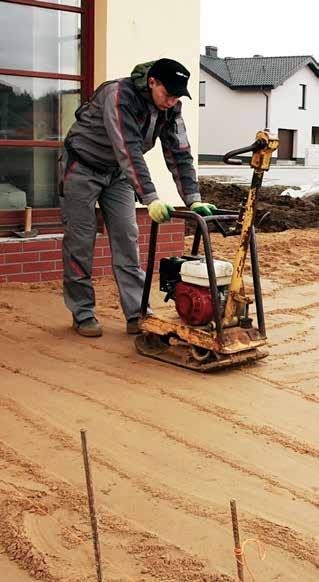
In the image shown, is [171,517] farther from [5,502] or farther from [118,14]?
[118,14]

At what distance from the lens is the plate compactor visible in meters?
4.95

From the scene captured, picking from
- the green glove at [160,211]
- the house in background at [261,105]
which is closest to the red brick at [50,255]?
the green glove at [160,211]

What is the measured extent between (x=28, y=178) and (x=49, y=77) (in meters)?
0.92

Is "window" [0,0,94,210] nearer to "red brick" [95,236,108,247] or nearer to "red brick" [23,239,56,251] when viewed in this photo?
"red brick" [23,239,56,251]

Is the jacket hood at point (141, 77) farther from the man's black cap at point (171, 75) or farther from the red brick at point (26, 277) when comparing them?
the red brick at point (26, 277)

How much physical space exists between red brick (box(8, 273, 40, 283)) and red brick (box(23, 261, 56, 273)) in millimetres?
36

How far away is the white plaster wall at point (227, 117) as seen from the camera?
50.6 m

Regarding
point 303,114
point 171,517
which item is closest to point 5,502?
point 171,517

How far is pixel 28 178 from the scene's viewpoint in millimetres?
7668

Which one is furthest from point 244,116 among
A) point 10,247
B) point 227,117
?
point 10,247

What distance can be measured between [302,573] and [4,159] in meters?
5.39

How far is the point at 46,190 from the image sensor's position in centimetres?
782

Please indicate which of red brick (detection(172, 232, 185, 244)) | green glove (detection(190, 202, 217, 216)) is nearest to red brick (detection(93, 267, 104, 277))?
red brick (detection(172, 232, 185, 244))

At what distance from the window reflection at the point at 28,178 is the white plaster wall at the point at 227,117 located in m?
43.3
